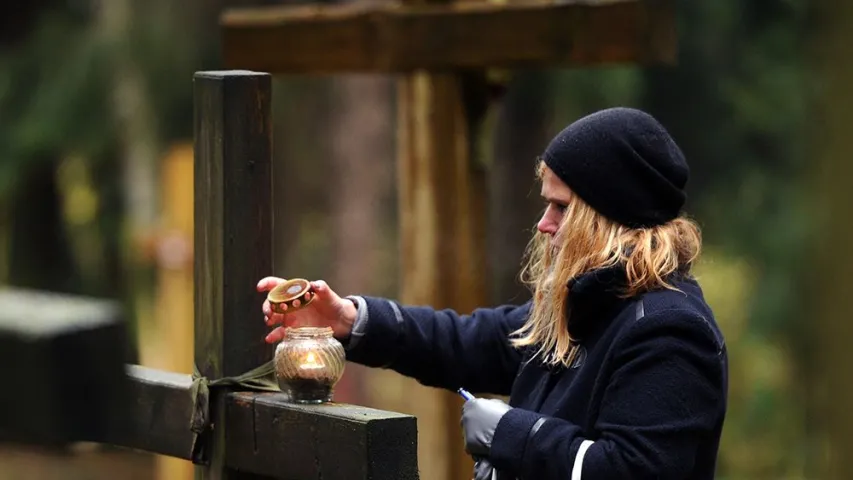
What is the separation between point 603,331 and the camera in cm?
218

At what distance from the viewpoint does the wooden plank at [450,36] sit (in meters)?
3.59

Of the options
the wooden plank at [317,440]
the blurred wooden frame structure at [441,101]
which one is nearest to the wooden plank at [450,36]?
Answer: the blurred wooden frame structure at [441,101]

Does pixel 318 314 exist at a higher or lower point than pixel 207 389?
higher

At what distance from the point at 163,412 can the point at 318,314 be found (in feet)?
1.10

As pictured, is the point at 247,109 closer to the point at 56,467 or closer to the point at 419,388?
the point at 56,467

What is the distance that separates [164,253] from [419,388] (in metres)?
2.53

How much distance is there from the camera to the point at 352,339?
2.46 meters

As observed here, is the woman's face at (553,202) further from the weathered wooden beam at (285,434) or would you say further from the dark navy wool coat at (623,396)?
the weathered wooden beam at (285,434)

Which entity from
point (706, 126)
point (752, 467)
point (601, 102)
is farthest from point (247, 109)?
point (752, 467)

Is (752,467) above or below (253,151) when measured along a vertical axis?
below

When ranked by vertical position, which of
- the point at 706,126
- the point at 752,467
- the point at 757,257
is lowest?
the point at 752,467

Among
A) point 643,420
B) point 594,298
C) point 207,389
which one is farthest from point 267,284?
point 643,420

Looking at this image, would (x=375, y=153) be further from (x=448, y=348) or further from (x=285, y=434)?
(x=285, y=434)

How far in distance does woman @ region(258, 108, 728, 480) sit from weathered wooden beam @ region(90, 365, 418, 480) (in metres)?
0.16
